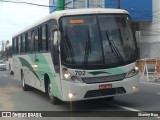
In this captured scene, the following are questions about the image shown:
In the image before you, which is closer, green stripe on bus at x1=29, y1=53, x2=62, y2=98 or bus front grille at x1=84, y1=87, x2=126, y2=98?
bus front grille at x1=84, y1=87, x2=126, y2=98

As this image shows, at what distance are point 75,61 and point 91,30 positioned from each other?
1.07 metres

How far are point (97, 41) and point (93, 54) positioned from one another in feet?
1.37

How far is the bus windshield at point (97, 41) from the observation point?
12.1 m

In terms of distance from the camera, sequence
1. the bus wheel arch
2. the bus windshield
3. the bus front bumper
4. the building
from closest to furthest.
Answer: the bus front bumper
the bus windshield
the bus wheel arch
the building

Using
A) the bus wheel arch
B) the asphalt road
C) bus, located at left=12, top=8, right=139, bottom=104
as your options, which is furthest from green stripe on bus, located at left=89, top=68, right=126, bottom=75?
the bus wheel arch

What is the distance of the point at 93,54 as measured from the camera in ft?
39.9

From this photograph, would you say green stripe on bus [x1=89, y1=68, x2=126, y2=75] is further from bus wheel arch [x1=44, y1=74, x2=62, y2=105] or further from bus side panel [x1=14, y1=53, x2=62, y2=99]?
bus wheel arch [x1=44, y1=74, x2=62, y2=105]

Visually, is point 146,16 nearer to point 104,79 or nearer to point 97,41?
point 97,41

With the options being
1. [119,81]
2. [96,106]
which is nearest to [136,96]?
[96,106]

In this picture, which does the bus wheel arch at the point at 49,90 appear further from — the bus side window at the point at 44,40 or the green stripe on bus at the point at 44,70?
the bus side window at the point at 44,40

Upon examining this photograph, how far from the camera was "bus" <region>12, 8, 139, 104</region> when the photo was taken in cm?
1198

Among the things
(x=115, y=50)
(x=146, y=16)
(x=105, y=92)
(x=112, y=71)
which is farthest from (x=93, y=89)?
(x=146, y=16)

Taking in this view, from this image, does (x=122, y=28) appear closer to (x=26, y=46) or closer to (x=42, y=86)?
(x=42, y=86)

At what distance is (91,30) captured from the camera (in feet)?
40.5
